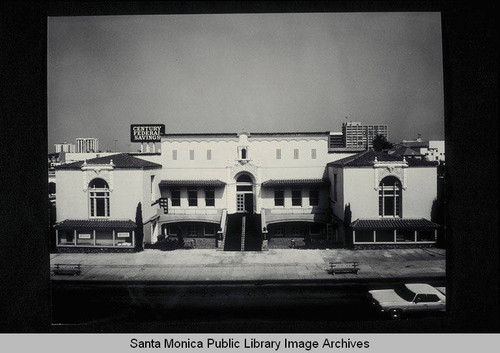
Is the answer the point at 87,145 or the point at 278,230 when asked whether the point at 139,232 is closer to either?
the point at 87,145

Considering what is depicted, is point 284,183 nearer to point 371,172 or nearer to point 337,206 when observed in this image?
point 337,206

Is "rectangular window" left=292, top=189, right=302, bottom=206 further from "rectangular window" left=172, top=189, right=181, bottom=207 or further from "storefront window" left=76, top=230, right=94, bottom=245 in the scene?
"storefront window" left=76, top=230, right=94, bottom=245

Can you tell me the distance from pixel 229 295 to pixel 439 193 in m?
4.75

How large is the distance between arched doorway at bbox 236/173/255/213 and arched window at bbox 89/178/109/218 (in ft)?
11.1

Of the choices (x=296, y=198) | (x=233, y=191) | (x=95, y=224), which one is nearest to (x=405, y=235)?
(x=296, y=198)

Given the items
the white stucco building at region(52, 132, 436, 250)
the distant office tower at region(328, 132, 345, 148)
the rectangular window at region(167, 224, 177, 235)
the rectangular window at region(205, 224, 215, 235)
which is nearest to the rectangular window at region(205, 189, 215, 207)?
the white stucco building at region(52, 132, 436, 250)

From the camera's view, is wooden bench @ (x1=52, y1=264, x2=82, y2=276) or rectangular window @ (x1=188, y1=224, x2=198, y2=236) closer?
wooden bench @ (x1=52, y1=264, x2=82, y2=276)

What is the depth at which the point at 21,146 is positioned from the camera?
440 centimetres

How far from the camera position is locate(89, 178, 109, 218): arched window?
7961 mm

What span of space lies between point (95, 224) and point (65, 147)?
187 cm

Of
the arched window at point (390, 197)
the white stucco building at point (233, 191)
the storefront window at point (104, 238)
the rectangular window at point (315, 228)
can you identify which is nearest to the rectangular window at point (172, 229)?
the white stucco building at point (233, 191)

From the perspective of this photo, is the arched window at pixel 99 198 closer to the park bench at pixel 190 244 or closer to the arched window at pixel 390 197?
the park bench at pixel 190 244

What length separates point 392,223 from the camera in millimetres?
7992

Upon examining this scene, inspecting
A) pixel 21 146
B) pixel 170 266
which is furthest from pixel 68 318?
pixel 21 146
